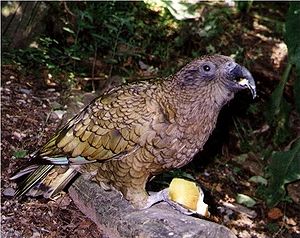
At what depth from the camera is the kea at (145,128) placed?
304 centimetres

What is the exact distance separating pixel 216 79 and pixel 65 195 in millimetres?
1267

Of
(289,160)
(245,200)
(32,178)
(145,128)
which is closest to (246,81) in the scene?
(145,128)

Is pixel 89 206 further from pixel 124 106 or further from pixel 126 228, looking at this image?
pixel 124 106

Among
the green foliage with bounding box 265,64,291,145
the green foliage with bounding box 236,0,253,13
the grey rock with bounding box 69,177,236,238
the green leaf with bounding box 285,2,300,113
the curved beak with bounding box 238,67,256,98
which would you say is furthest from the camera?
the green foliage with bounding box 236,0,253,13

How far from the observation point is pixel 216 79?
303 cm

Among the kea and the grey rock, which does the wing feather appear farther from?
the grey rock

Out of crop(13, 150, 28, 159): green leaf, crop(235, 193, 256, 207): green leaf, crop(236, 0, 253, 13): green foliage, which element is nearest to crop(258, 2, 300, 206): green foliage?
crop(235, 193, 256, 207): green leaf

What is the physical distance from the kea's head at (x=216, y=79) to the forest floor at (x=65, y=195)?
1.02m

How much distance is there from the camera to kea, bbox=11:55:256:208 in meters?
3.04

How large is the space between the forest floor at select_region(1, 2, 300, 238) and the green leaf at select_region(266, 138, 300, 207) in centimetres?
16

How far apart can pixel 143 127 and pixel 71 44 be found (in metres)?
2.71

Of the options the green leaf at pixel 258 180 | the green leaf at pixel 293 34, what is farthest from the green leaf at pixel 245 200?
the green leaf at pixel 293 34

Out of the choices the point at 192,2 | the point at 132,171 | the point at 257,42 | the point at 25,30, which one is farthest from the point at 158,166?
the point at 257,42

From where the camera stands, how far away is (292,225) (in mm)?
4598
